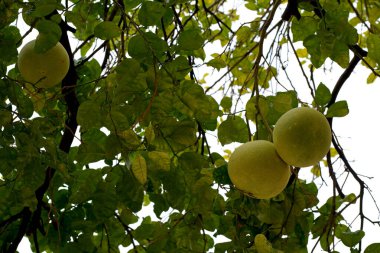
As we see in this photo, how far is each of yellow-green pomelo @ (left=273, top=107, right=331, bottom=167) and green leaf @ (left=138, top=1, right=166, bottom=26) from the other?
337 mm

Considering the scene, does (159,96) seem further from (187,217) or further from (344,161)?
(344,161)

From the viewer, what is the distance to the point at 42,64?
143 cm

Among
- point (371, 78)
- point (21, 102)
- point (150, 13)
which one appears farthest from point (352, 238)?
point (371, 78)

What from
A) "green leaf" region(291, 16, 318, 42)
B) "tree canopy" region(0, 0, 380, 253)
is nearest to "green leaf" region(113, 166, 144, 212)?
"tree canopy" region(0, 0, 380, 253)

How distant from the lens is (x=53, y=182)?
1558mm

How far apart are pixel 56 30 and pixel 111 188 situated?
1.25 ft

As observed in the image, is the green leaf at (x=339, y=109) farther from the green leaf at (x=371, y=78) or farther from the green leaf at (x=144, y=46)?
the green leaf at (x=371, y=78)

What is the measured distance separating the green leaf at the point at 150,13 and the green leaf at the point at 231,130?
0.33 m

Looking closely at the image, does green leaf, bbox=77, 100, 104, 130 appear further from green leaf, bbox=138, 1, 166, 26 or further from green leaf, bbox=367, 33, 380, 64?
green leaf, bbox=367, 33, 380, 64

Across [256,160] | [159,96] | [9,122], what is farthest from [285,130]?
[9,122]

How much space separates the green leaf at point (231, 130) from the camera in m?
1.43

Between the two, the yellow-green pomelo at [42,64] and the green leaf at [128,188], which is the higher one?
the yellow-green pomelo at [42,64]

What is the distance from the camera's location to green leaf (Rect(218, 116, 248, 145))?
143cm

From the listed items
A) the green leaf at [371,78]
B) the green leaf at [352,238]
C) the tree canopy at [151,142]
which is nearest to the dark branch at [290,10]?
the tree canopy at [151,142]
